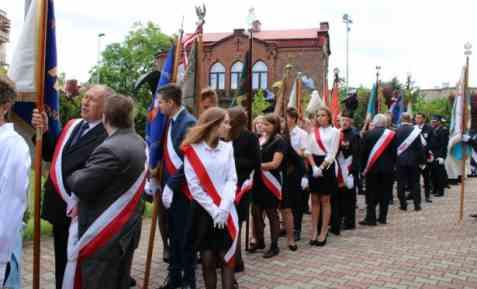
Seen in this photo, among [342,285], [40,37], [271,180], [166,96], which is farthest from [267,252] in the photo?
[40,37]

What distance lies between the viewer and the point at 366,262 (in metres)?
5.98

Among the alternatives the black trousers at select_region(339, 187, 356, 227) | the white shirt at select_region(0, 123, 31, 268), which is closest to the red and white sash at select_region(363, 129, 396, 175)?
the black trousers at select_region(339, 187, 356, 227)

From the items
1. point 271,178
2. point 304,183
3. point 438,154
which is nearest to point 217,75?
point 438,154

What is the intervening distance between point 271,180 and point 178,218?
6.27ft

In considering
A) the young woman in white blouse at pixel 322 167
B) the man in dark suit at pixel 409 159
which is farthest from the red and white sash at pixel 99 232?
the man in dark suit at pixel 409 159

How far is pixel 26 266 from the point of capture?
5.67 metres

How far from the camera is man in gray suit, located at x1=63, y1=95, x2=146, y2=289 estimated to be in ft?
9.86

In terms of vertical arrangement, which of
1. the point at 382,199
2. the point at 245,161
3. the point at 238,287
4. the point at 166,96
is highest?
the point at 166,96

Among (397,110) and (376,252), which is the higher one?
(397,110)

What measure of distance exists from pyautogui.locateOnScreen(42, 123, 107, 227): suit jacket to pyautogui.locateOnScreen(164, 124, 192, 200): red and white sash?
3.69 feet

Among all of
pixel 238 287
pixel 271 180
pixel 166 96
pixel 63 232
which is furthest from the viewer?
pixel 271 180

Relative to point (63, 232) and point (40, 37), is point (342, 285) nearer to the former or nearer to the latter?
point (63, 232)

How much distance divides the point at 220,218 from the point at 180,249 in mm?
1019

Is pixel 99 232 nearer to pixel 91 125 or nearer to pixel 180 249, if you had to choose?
pixel 91 125
